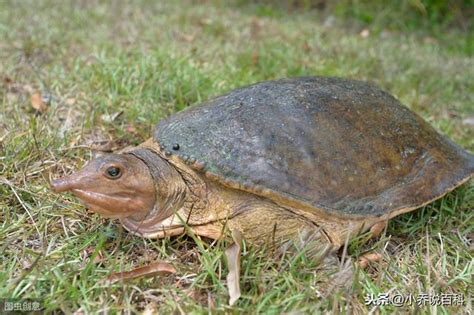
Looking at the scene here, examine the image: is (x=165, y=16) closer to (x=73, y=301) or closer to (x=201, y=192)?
(x=201, y=192)

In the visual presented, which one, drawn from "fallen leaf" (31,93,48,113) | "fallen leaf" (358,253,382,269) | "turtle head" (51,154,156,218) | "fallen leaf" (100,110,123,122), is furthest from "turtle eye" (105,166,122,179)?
"fallen leaf" (31,93,48,113)

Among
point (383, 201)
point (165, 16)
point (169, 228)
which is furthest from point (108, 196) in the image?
point (165, 16)

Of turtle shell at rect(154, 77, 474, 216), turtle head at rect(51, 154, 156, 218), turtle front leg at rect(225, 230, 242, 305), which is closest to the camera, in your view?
turtle front leg at rect(225, 230, 242, 305)

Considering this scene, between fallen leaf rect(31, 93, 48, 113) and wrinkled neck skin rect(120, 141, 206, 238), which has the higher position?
wrinkled neck skin rect(120, 141, 206, 238)

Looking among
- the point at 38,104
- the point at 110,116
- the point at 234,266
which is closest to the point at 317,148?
the point at 234,266

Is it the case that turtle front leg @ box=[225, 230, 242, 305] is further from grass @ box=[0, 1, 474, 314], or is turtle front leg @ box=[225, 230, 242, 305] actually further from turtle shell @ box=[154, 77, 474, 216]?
turtle shell @ box=[154, 77, 474, 216]

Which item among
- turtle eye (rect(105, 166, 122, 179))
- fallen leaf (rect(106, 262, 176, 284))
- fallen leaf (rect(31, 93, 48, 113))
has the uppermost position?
turtle eye (rect(105, 166, 122, 179))

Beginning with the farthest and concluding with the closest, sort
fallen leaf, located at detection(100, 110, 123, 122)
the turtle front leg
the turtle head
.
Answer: fallen leaf, located at detection(100, 110, 123, 122) < the turtle head < the turtle front leg
